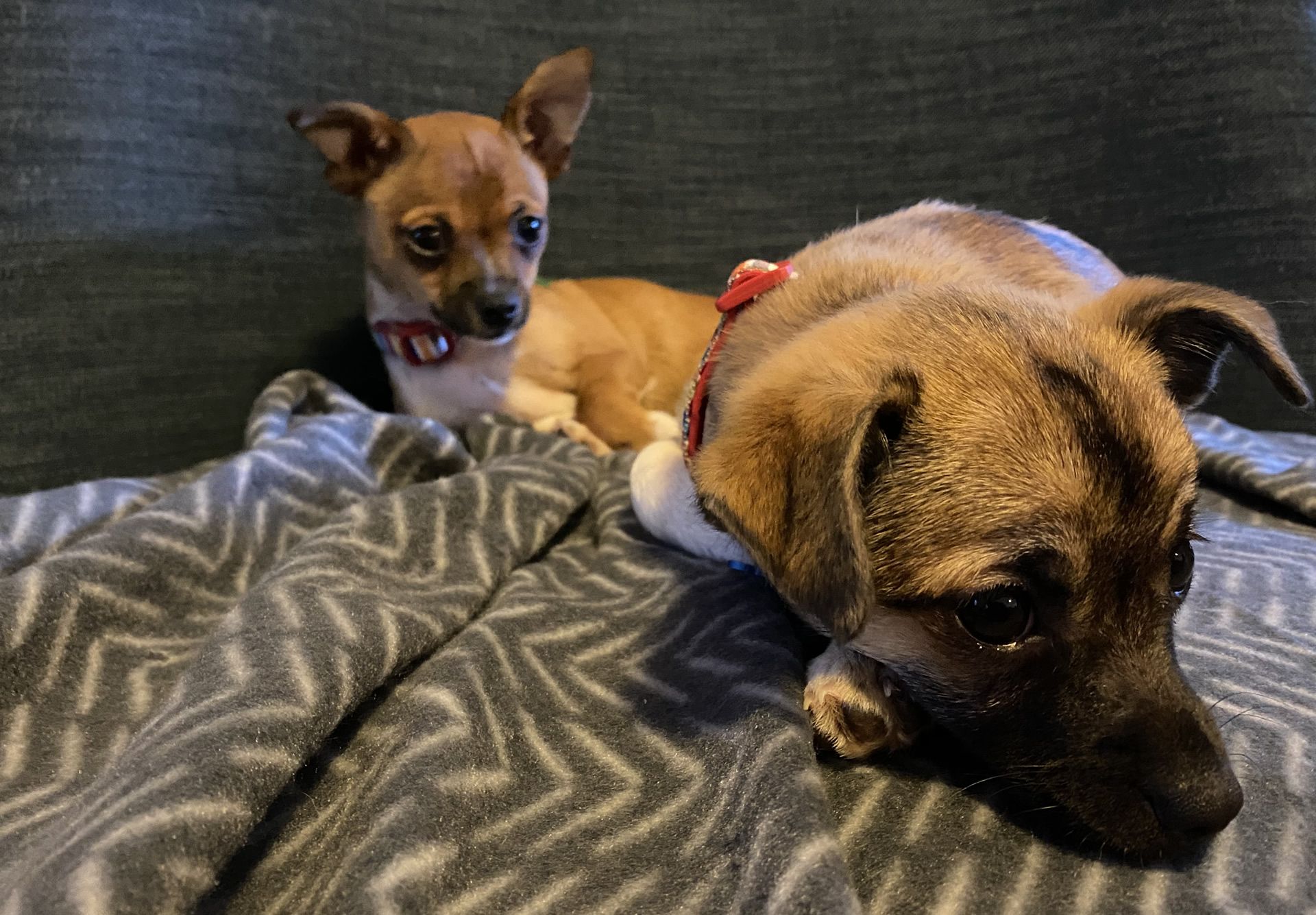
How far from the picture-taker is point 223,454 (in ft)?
7.59

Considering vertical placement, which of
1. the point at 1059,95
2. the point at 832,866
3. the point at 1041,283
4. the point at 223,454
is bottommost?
the point at 223,454

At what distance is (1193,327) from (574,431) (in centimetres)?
162

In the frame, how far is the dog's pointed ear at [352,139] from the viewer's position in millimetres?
2125

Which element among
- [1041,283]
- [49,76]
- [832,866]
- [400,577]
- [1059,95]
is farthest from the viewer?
[1059,95]

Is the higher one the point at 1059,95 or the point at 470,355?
the point at 1059,95

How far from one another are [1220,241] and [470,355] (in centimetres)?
215

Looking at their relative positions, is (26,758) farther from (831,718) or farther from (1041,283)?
(1041,283)

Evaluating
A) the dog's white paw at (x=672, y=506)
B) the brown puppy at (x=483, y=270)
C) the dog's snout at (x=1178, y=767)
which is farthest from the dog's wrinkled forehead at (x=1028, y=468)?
the brown puppy at (x=483, y=270)

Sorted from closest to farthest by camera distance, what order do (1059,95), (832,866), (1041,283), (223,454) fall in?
(832,866) < (1041,283) < (223,454) < (1059,95)

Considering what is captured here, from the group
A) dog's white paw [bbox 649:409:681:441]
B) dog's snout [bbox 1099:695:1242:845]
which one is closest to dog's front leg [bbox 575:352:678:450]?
dog's white paw [bbox 649:409:681:441]

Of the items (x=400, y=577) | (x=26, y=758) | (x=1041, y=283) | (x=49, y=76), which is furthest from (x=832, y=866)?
(x=49, y=76)

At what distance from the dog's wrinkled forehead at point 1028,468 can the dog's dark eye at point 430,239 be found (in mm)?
1679

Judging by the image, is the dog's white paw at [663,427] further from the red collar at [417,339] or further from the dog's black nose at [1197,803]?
the dog's black nose at [1197,803]

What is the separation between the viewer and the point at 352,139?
2281mm
